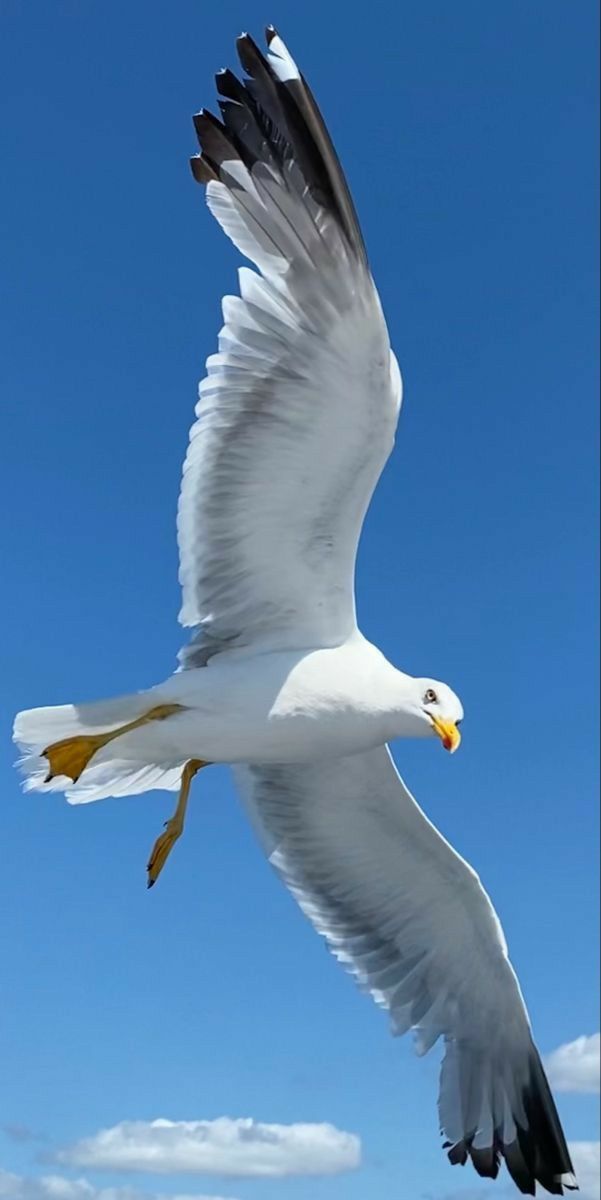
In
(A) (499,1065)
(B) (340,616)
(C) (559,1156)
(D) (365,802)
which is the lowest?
(C) (559,1156)

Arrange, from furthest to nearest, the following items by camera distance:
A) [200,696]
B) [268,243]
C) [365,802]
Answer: [365,802], [200,696], [268,243]

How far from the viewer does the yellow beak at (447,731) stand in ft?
14.4

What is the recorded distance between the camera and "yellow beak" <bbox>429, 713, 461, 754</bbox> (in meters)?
4.39

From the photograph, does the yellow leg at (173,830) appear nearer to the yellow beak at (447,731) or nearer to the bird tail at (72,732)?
the bird tail at (72,732)

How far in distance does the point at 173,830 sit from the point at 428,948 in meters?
1.29

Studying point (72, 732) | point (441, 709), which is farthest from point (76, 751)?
point (441, 709)

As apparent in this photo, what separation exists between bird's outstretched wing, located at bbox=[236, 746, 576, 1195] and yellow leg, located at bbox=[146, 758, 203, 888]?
1.67 feet

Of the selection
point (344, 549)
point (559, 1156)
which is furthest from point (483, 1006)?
point (344, 549)

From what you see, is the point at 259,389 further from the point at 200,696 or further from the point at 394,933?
the point at 394,933

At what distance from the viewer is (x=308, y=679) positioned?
447 cm

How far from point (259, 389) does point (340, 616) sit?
839 millimetres

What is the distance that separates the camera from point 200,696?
4430 mm

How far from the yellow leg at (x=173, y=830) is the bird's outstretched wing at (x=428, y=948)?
51 centimetres

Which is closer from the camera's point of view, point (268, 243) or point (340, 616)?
point (268, 243)
